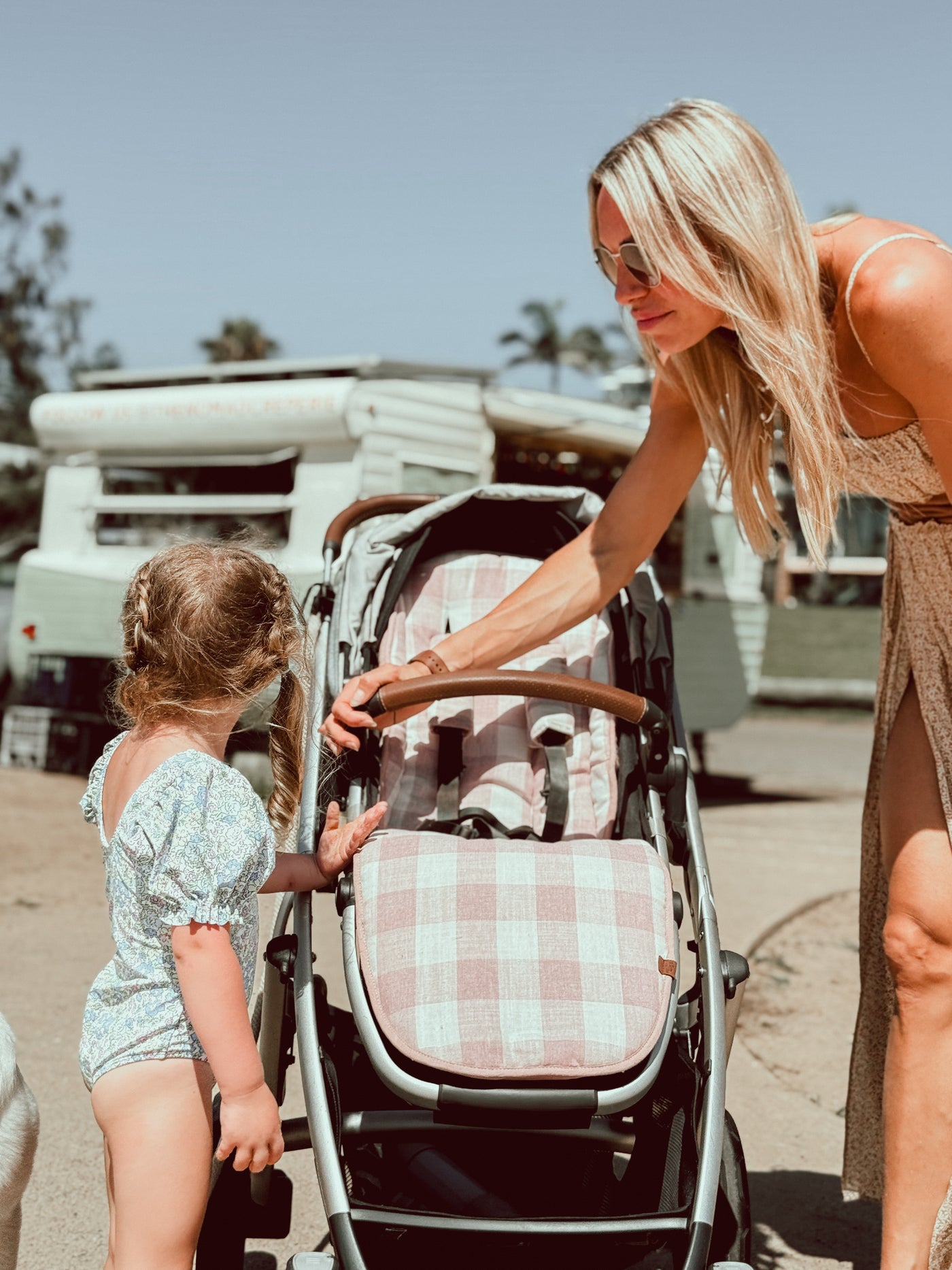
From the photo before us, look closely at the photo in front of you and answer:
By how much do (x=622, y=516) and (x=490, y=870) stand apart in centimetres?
90

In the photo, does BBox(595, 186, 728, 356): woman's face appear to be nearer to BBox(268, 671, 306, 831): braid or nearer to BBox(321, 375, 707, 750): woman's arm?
BBox(321, 375, 707, 750): woman's arm

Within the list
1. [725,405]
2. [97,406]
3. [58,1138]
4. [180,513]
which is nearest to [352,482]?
[180,513]

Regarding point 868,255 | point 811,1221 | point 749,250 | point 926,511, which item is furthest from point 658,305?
point 811,1221

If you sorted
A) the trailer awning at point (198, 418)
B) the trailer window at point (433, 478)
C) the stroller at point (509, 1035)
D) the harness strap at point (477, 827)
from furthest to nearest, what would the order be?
the trailer window at point (433, 478) < the trailer awning at point (198, 418) < the harness strap at point (477, 827) < the stroller at point (509, 1035)

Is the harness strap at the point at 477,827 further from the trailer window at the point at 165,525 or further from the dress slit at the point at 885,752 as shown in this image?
the trailer window at the point at 165,525

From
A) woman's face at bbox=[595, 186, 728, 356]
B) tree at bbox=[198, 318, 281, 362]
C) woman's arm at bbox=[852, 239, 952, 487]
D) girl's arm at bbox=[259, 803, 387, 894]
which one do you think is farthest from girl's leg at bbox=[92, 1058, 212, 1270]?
tree at bbox=[198, 318, 281, 362]

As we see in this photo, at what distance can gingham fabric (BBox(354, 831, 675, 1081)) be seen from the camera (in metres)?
2.08

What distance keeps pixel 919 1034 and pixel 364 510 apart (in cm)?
184

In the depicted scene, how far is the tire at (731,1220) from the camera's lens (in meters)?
2.21

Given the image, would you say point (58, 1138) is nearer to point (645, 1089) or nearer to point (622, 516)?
point (645, 1089)

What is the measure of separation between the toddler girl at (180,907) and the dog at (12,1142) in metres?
0.11

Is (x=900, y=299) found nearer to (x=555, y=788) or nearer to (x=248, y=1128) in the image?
(x=555, y=788)

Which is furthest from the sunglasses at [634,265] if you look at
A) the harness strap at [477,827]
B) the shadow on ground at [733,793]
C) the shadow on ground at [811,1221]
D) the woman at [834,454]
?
the shadow on ground at [733,793]

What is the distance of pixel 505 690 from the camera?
8.02ft
